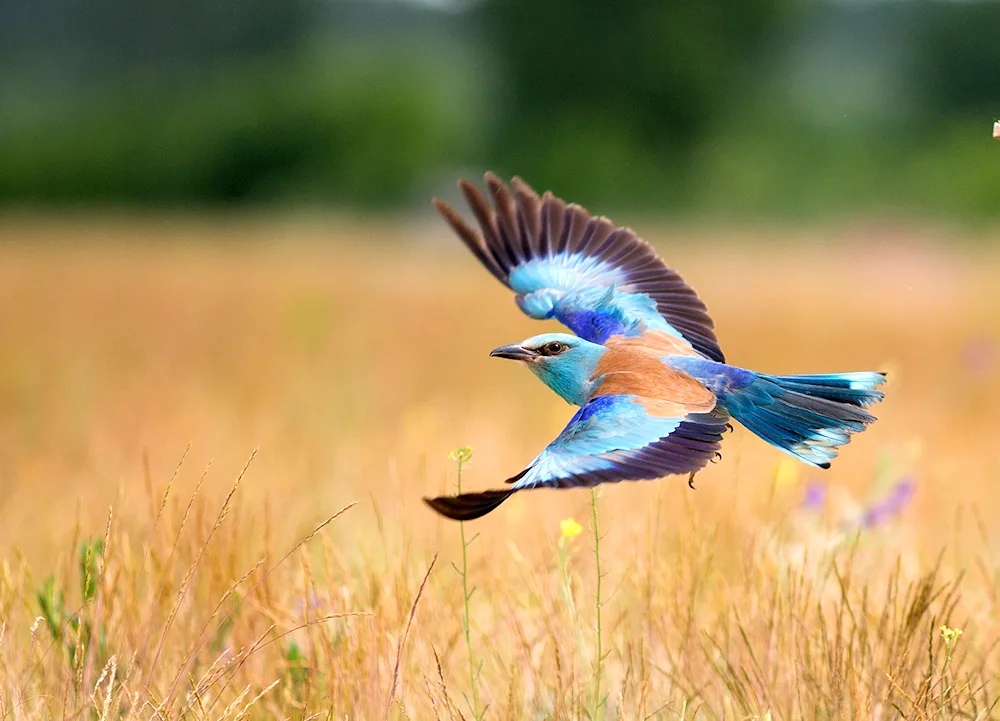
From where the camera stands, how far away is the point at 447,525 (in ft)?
12.8

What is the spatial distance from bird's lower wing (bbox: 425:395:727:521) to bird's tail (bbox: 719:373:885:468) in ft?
0.44

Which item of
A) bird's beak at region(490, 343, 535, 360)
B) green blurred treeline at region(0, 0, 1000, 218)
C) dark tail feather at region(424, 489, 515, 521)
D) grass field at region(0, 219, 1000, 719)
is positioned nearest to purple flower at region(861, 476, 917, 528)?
grass field at region(0, 219, 1000, 719)

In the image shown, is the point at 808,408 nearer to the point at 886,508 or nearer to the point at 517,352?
the point at 517,352

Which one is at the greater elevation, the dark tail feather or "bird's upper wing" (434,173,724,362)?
"bird's upper wing" (434,173,724,362)

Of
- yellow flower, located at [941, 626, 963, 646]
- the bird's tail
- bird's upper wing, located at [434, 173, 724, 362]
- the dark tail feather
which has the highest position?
bird's upper wing, located at [434, 173, 724, 362]

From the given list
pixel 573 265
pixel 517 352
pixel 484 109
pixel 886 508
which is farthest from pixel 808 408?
pixel 484 109

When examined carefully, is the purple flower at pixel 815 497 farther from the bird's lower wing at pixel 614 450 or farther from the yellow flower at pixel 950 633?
the yellow flower at pixel 950 633

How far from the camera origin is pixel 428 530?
3.72 m

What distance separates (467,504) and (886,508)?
1.89m

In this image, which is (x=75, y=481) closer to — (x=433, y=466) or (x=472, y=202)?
(x=433, y=466)

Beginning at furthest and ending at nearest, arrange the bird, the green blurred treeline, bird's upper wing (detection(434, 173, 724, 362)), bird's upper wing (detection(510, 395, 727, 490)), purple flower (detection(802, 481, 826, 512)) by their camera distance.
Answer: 1. the green blurred treeline
2. purple flower (detection(802, 481, 826, 512))
3. bird's upper wing (detection(434, 173, 724, 362))
4. the bird
5. bird's upper wing (detection(510, 395, 727, 490))

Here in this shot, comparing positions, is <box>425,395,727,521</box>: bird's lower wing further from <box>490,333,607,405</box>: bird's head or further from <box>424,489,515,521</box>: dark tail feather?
<box>490,333,607,405</box>: bird's head

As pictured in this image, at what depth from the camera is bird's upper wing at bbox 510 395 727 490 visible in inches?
77.2

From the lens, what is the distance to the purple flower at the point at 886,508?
330 centimetres
